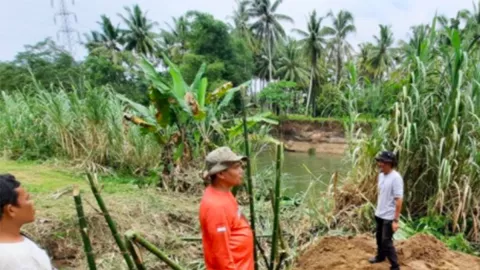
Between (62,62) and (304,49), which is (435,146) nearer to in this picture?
(62,62)

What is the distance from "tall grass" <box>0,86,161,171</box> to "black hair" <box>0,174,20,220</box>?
6257 millimetres

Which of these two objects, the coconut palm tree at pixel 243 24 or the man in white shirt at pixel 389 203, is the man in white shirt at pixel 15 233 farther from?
the coconut palm tree at pixel 243 24

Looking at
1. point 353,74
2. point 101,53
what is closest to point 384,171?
point 353,74

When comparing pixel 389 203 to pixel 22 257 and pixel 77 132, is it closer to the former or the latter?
pixel 22 257

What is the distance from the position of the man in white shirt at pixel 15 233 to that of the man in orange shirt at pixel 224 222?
0.81 meters

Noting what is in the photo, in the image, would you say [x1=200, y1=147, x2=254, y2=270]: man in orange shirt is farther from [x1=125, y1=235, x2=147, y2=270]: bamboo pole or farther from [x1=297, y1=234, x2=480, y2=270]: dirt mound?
[x1=297, y1=234, x2=480, y2=270]: dirt mound

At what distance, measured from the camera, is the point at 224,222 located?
7.46 ft

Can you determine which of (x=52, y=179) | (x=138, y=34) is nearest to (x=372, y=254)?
(x=52, y=179)

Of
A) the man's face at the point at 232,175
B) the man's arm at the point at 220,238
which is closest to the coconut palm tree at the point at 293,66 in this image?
the man's face at the point at 232,175

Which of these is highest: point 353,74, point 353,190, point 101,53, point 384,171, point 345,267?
point 101,53

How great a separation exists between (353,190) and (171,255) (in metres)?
2.16

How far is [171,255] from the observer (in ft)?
14.9

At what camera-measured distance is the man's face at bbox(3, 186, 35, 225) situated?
5.53 feet

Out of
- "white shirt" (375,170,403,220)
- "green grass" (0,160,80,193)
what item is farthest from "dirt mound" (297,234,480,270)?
"green grass" (0,160,80,193)
